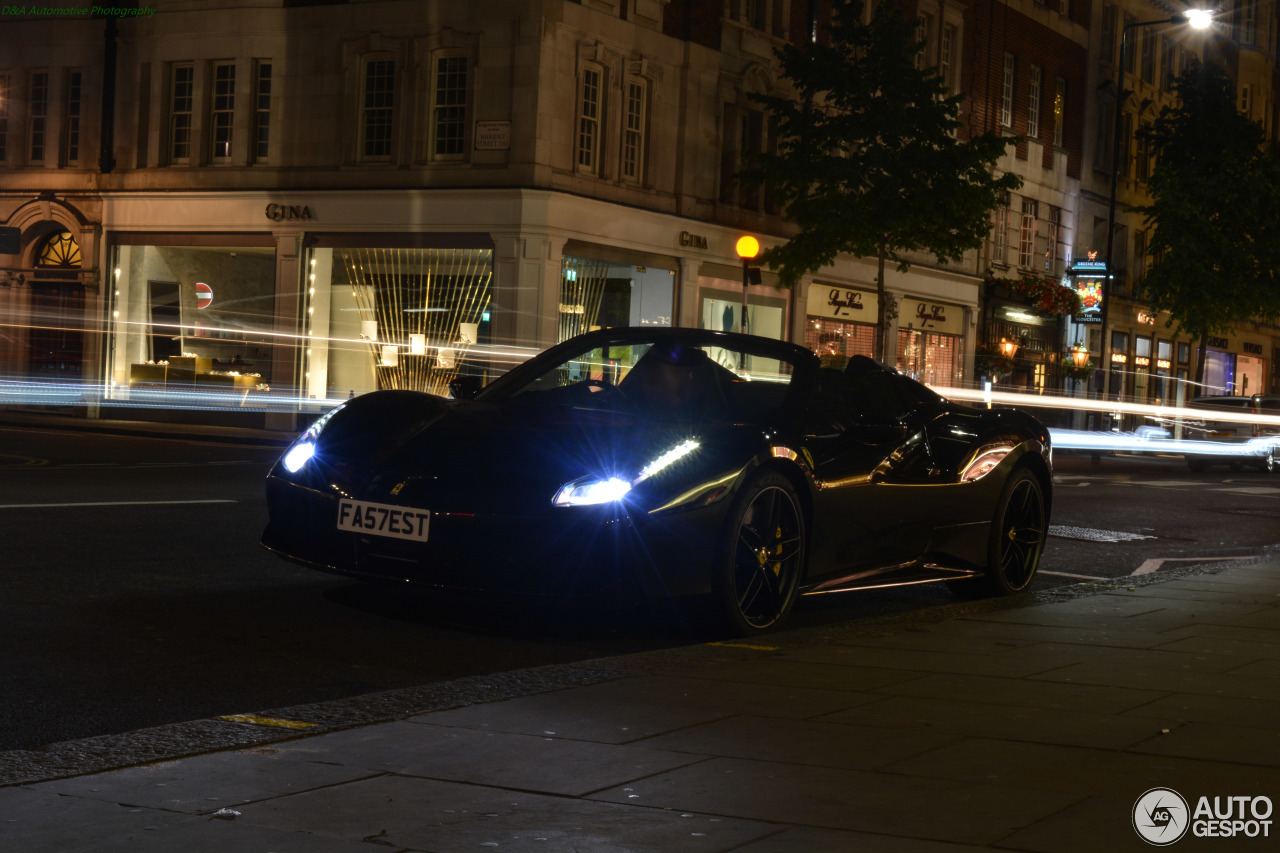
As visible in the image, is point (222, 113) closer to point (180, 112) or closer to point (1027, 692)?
point (180, 112)

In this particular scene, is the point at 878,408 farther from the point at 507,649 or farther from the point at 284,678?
the point at 284,678

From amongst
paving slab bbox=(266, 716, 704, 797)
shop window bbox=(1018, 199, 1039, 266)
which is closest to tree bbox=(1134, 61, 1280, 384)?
shop window bbox=(1018, 199, 1039, 266)

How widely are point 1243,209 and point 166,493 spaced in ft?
119

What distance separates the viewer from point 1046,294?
44062 mm

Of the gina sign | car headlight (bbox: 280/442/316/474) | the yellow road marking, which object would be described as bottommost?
the yellow road marking

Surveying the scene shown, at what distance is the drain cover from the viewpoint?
12.9 metres

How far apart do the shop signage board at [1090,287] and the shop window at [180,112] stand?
25.8 m

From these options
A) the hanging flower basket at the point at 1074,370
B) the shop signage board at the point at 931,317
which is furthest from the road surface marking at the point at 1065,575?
the hanging flower basket at the point at 1074,370

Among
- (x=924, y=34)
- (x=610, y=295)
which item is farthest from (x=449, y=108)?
(x=924, y=34)

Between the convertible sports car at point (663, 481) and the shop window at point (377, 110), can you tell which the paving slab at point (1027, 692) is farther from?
the shop window at point (377, 110)

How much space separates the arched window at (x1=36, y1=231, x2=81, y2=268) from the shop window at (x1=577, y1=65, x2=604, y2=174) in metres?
10.6

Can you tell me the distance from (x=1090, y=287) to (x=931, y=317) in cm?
763

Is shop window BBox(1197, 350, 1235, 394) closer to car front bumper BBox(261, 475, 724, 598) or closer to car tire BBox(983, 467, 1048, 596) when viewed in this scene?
car tire BBox(983, 467, 1048, 596)

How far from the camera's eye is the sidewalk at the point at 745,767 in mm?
3506
